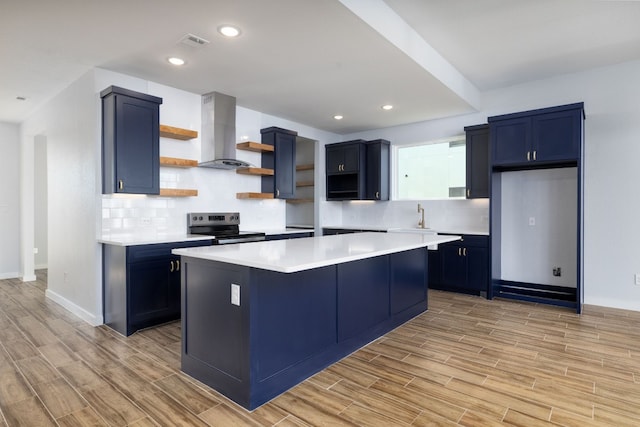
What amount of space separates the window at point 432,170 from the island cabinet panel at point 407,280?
204 centimetres

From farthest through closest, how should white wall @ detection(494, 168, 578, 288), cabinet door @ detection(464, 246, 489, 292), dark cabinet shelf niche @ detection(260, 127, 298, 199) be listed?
dark cabinet shelf niche @ detection(260, 127, 298, 199), cabinet door @ detection(464, 246, 489, 292), white wall @ detection(494, 168, 578, 288)

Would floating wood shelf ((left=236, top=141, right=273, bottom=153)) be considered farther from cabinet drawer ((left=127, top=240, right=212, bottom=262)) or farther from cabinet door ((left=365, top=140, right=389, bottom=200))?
cabinet door ((left=365, top=140, right=389, bottom=200))

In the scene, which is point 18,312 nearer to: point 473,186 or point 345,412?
point 345,412

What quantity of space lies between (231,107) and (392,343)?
11.1 feet

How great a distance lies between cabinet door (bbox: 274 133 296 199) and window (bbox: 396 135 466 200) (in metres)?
2.00

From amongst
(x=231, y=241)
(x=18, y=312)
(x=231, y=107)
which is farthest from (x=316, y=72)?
(x=18, y=312)

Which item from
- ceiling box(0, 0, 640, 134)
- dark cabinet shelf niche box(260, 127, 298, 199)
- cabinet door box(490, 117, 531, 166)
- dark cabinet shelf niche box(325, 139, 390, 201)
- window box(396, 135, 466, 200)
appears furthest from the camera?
dark cabinet shelf niche box(325, 139, 390, 201)

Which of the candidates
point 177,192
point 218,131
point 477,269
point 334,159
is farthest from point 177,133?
point 477,269

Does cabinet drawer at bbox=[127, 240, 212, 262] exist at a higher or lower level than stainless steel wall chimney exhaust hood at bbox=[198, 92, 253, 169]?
lower

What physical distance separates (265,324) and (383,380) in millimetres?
956

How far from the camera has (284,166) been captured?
17.9 ft

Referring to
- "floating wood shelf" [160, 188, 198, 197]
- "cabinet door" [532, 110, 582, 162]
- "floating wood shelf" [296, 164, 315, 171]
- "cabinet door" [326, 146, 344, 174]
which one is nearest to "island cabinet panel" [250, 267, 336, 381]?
"floating wood shelf" [160, 188, 198, 197]

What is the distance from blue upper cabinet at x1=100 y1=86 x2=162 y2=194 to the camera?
3568 mm

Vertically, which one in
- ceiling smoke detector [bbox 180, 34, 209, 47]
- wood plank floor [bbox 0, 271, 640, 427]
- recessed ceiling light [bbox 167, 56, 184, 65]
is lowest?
wood plank floor [bbox 0, 271, 640, 427]
